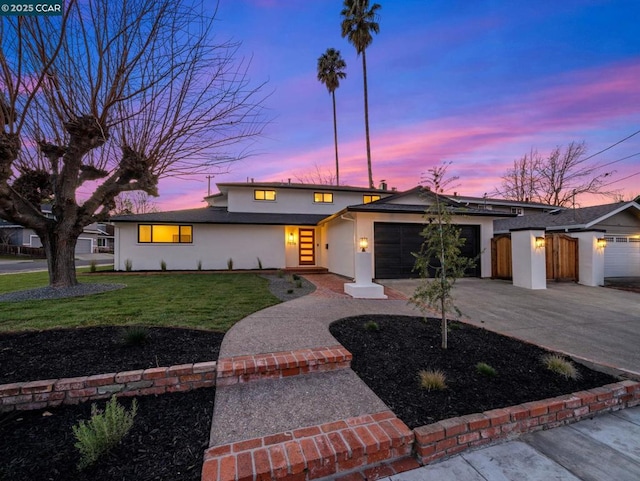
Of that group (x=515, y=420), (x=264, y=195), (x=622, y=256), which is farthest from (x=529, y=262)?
(x=264, y=195)

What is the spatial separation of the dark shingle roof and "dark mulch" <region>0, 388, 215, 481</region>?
1197 cm

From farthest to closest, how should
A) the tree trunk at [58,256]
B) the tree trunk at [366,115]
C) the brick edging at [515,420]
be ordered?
the tree trunk at [366,115]
the tree trunk at [58,256]
the brick edging at [515,420]

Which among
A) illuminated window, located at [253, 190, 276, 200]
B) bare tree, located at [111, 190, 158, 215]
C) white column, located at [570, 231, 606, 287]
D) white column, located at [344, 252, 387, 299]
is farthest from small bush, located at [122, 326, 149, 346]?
bare tree, located at [111, 190, 158, 215]

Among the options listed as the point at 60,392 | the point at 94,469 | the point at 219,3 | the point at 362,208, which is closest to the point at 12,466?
the point at 94,469

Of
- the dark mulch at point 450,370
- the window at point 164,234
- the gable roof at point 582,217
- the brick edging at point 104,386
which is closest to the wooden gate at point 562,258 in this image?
the gable roof at point 582,217

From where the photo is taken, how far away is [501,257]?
11.3 m

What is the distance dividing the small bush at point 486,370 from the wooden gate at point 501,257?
963 centimetres

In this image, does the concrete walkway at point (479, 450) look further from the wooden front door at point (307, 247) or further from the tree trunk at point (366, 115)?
the tree trunk at point (366, 115)

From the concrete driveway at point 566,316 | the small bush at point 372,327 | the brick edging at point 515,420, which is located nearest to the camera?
the brick edging at point 515,420

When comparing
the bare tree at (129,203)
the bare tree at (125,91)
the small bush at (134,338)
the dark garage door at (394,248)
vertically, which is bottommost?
the small bush at (134,338)

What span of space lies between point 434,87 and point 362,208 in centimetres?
586

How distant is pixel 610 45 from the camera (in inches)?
386

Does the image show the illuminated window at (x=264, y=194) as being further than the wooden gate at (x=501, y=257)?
Yes

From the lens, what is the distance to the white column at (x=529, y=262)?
368 inches
